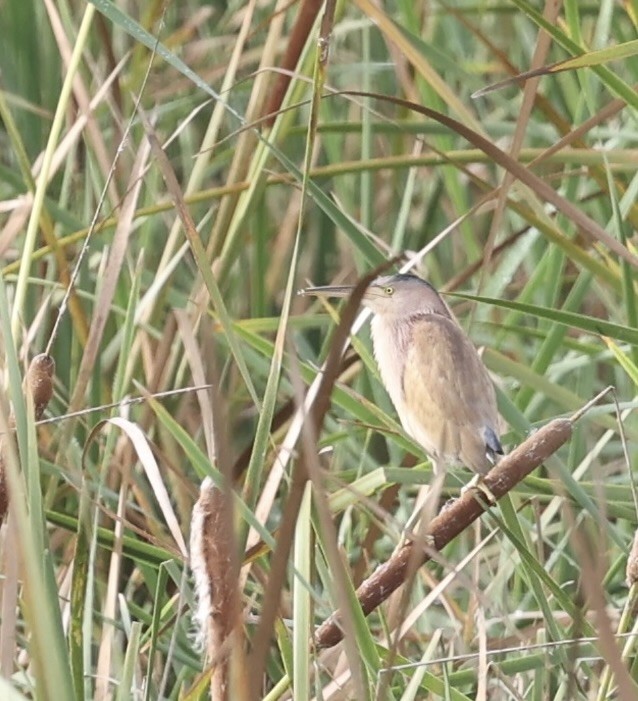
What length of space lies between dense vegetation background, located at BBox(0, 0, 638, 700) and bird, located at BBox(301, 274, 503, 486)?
1.6 inches

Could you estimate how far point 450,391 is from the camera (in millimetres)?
1484

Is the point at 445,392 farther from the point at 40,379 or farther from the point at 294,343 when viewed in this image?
the point at 40,379

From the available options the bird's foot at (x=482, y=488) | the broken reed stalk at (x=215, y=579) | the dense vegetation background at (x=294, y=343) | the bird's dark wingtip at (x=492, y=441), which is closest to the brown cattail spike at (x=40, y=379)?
the dense vegetation background at (x=294, y=343)

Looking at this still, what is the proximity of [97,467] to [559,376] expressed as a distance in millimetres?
729

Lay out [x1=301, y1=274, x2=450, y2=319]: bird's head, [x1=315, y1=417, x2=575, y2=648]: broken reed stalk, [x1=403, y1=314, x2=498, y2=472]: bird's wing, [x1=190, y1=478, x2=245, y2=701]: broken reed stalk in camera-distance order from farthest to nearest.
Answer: [x1=301, y1=274, x2=450, y2=319]: bird's head < [x1=403, y1=314, x2=498, y2=472]: bird's wing < [x1=315, y1=417, x2=575, y2=648]: broken reed stalk < [x1=190, y1=478, x2=245, y2=701]: broken reed stalk

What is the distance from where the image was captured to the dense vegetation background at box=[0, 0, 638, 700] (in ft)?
3.60

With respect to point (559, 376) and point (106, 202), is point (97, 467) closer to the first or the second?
point (106, 202)

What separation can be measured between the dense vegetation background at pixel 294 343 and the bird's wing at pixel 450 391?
5cm

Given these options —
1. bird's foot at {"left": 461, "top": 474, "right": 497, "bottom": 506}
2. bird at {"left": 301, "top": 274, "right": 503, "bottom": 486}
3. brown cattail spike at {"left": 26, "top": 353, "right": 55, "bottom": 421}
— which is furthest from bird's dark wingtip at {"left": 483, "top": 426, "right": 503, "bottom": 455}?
brown cattail spike at {"left": 26, "top": 353, "right": 55, "bottom": 421}

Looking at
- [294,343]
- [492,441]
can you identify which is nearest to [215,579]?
[294,343]

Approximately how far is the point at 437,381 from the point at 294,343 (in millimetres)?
397

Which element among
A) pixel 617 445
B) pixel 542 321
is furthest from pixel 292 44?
pixel 617 445

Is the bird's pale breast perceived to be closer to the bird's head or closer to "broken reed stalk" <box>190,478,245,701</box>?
the bird's head

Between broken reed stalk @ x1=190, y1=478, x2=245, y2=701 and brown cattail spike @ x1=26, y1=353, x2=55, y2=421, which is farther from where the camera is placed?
brown cattail spike @ x1=26, y1=353, x2=55, y2=421
